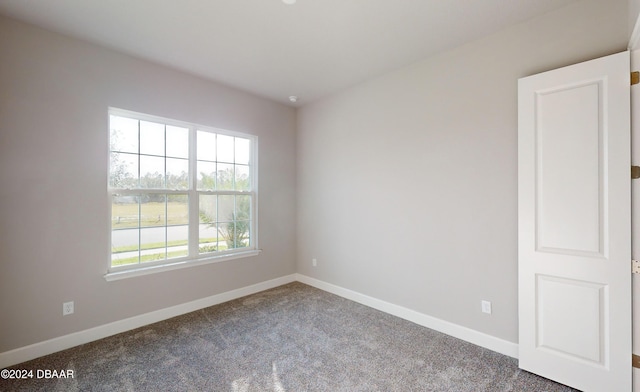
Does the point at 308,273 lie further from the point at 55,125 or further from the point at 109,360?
the point at 55,125

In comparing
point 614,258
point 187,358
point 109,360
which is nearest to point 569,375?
point 614,258

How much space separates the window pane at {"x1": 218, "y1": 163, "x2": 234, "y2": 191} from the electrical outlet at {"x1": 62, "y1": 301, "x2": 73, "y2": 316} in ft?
6.08

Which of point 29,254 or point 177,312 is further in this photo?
point 177,312

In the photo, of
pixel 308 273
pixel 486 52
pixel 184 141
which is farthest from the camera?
pixel 308 273

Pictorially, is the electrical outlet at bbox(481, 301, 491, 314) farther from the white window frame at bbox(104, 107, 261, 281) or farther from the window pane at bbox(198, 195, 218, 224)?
the window pane at bbox(198, 195, 218, 224)

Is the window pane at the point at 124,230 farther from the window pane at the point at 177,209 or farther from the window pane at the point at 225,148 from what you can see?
the window pane at the point at 225,148

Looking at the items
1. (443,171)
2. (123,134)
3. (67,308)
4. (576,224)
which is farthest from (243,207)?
(576,224)

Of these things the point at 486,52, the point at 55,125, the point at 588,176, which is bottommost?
the point at 588,176

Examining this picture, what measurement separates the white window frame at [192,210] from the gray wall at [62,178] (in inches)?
3.3

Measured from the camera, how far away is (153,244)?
3064 mm

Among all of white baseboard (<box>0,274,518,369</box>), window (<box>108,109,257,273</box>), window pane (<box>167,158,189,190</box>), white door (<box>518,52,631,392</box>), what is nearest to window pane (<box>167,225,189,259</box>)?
window (<box>108,109,257,273</box>)

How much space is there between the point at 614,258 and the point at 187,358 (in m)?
3.25

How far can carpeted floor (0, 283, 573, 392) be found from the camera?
2004mm

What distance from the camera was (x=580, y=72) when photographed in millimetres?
1932
